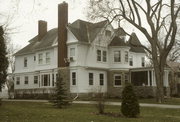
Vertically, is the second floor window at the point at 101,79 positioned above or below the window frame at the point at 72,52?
below

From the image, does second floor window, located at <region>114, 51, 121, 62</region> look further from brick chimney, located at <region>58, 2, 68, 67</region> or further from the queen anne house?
brick chimney, located at <region>58, 2, 68, 67</region>

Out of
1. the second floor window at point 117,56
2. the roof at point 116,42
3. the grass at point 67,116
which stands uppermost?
the roof at point 116,42

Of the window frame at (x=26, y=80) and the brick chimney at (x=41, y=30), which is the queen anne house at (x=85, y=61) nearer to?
the brick chimney at (x=41, y=30)

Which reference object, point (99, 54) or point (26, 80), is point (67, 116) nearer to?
point (99, 54)

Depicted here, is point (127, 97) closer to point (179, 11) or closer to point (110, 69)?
point (179, 11)

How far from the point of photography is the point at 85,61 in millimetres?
34250

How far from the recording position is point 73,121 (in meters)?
12.2

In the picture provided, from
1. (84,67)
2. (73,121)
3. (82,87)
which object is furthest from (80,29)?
(73,121)

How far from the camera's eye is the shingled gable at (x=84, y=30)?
34.5m

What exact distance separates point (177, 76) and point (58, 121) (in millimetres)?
42712

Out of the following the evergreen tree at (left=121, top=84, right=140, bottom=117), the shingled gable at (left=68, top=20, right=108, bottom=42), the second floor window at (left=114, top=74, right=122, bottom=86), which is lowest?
the evergreen tree at (left=121, top=84, right=140, bottom=117)

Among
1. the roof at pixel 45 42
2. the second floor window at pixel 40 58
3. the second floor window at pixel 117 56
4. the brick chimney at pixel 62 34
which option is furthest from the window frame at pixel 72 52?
the second floor window at pixel 40 58

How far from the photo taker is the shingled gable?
3450 cm

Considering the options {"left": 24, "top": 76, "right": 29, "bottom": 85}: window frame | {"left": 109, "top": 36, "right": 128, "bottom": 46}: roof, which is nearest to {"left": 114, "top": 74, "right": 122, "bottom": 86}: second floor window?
{"left": 109, "top": 36, "right": 128, "bottom": 46}: roof
